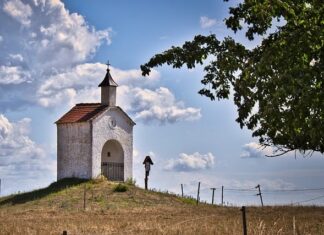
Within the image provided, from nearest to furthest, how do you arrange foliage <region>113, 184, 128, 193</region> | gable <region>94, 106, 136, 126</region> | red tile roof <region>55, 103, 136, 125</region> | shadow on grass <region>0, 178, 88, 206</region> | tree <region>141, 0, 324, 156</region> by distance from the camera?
tree <region>141, 0, 324, 156</region> → foliage <region>113, 184, 128, 193</region> → shadow on grass <region>0, 178, 88, 206</region> → red tile roof <region>55, 103, 136, 125</region> → gable <region>94, 106, 136, 126</region>

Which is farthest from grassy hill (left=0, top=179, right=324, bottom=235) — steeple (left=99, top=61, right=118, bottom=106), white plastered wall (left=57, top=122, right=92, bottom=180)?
steeple (left=99, top=61, right=118, bottom=106)

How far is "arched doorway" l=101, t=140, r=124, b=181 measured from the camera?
44188mm

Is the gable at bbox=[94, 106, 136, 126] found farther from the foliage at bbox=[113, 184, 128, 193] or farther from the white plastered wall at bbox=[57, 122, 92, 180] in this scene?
the foliage at bbox=[113, 184, 128, 193]

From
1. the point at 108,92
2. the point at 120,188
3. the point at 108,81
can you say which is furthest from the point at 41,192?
the point at 108,81

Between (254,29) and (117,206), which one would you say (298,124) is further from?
(117,206)

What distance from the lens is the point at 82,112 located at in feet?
146

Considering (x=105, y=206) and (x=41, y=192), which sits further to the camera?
(x=41, y=192)

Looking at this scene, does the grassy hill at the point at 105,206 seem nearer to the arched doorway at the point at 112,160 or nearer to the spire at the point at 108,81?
the arched doorway at the point at 112,160

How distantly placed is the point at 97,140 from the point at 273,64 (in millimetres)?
28979

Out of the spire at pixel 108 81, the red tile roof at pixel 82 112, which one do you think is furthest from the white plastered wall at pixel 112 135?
the spire at pixel 108 81

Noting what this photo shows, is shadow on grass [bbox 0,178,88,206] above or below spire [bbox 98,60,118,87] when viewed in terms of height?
below

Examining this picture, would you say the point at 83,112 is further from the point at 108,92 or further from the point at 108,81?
the point at 108,81

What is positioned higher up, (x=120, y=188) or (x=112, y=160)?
(x=112, y=160)

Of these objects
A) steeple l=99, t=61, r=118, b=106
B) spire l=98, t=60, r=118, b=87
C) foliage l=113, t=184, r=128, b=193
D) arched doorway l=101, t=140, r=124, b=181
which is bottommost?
foliage l=113, t=184, r=128, b=193
